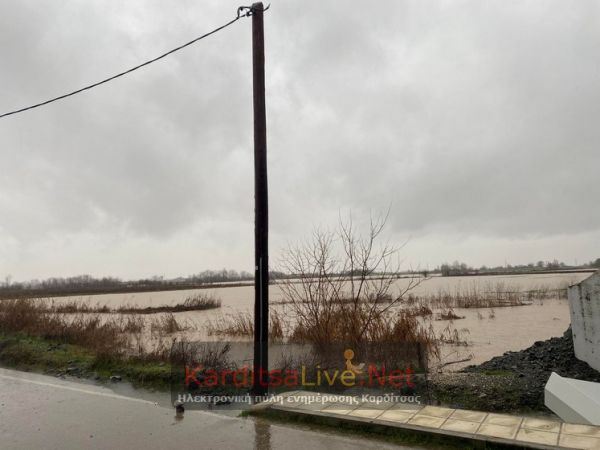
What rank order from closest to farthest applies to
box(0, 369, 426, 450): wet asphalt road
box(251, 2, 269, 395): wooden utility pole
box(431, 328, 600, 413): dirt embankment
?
box(0, 369, 426, 450): wet asphalt road < box(431, 328, 600, 413): dirt embankment < box(251, 2, 269, 395): wooden utility pole

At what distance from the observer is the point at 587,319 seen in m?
7.30

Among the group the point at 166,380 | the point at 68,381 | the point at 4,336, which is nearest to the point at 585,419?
the point at 166,380

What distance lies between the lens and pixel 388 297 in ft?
32.1

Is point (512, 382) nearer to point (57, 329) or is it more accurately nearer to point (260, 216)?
point (260, 216)

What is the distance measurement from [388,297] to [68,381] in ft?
19.9

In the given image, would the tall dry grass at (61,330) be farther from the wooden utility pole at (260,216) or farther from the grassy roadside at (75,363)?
the wooden utility pole at (260,216)

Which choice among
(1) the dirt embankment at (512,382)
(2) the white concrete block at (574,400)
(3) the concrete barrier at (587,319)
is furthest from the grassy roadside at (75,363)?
(3) the concrete barrier at (587,319)

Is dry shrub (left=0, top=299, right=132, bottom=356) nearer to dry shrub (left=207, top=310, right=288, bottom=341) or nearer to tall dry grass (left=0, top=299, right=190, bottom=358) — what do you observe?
tall dry grass (left=0, top=299, right=190, bottom=358)

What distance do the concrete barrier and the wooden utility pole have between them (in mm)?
4822

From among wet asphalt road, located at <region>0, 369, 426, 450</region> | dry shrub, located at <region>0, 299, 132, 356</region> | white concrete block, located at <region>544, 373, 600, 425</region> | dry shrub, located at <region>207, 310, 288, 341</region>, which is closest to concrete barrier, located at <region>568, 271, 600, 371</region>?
white concrete block, located at <region>544, 373, 600, 425</region>

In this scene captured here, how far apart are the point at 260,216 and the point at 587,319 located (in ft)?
17.2

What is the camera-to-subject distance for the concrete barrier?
7000 millimetres

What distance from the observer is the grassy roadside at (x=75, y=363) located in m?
7.89

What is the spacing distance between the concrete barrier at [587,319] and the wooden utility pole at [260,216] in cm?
482
